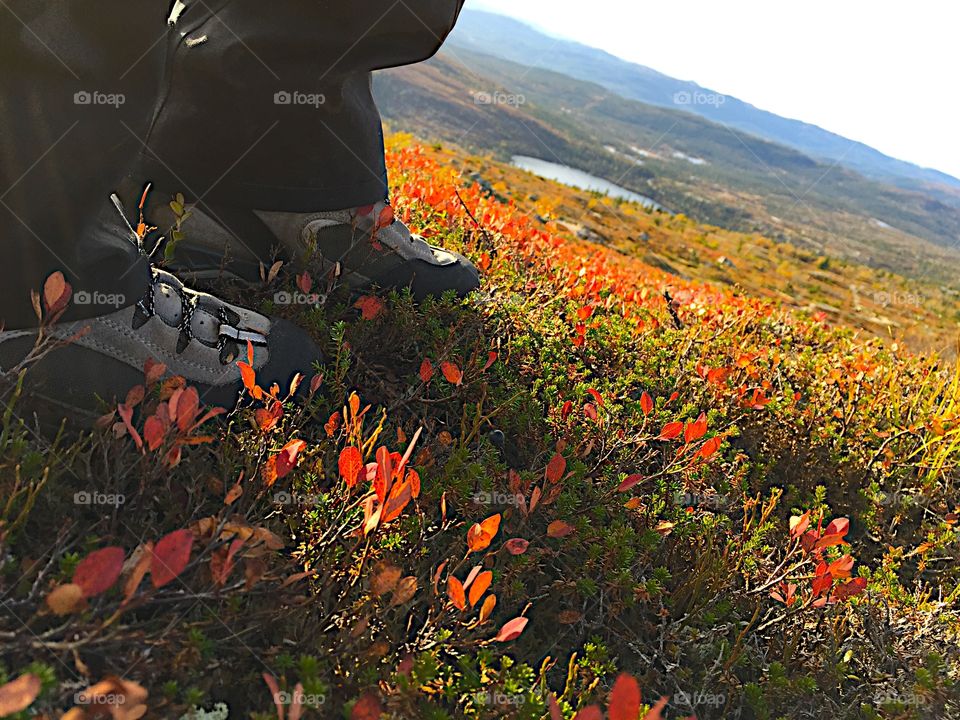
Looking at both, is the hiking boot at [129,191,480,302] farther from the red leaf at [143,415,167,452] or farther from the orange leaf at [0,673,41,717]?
the orange leaf at [0,673,41,717]

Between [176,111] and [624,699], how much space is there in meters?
2.72

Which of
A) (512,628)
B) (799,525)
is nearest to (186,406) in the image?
(512,628)

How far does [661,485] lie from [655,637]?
0.79 metres

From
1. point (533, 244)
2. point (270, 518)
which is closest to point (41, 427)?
point (270, 518)

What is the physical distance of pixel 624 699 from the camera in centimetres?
109

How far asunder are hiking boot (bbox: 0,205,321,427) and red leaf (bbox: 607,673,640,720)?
157cm

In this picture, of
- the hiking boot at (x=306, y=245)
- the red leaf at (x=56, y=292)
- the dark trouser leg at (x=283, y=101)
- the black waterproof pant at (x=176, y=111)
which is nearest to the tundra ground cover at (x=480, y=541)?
the hiking boot at (x=306, y=245)

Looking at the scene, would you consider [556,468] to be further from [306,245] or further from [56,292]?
[306,245]

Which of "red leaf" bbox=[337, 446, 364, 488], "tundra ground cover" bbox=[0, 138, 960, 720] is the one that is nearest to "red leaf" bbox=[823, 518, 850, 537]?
"tundra ground cover" bbox=[0, 138, 960, 720]

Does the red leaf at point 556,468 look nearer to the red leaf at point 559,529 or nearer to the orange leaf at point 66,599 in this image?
the red leaf at point 559,529

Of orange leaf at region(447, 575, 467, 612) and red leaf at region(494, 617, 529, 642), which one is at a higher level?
orange leaf at region(447, 575, 467, 612)

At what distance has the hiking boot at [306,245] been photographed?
292 cm

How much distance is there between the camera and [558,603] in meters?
2.08

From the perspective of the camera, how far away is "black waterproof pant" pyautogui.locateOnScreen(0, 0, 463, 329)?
1.60 meters
